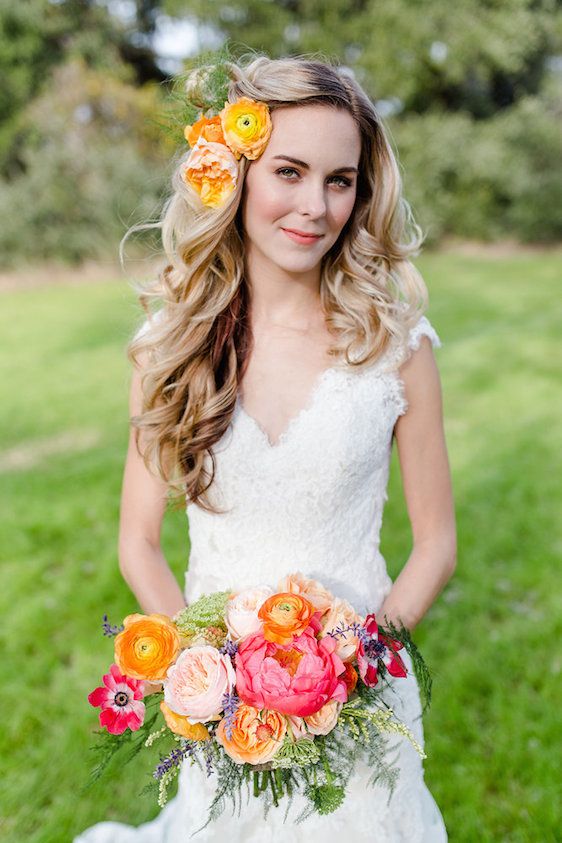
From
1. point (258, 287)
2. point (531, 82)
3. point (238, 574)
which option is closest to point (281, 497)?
point (238, 574)

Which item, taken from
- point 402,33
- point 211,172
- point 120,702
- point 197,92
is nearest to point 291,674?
point 120,702

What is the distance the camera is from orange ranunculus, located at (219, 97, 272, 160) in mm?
2195

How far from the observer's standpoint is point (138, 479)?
99.5 inches

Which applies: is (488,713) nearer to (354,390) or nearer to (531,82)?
(354,390)

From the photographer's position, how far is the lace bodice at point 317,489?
234 cm

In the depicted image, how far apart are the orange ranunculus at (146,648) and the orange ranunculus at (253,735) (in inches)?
8.1

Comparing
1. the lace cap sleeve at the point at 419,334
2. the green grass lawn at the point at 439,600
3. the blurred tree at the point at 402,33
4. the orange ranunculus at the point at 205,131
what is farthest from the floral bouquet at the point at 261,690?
the blurred tree at the point at 402,33

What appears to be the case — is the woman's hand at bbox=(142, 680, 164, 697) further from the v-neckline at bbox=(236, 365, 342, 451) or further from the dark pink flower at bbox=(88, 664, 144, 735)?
the v-neckline at bbox=(236, 365, 342, 451)

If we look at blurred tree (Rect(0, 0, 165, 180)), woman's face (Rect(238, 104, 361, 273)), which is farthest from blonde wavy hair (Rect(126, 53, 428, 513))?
blurred tree (Rect(0, 0, 165, 180))

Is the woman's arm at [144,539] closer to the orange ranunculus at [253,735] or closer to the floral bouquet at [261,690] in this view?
the floral bouquet at [261,690]

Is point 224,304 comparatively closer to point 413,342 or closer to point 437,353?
point 413,342

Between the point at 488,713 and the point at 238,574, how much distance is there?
228cm

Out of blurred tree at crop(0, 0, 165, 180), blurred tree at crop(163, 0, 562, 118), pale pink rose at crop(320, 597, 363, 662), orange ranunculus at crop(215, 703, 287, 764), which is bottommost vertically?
orange ranunculus at crop(215, 703, 287, 764)

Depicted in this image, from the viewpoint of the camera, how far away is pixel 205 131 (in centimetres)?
238
